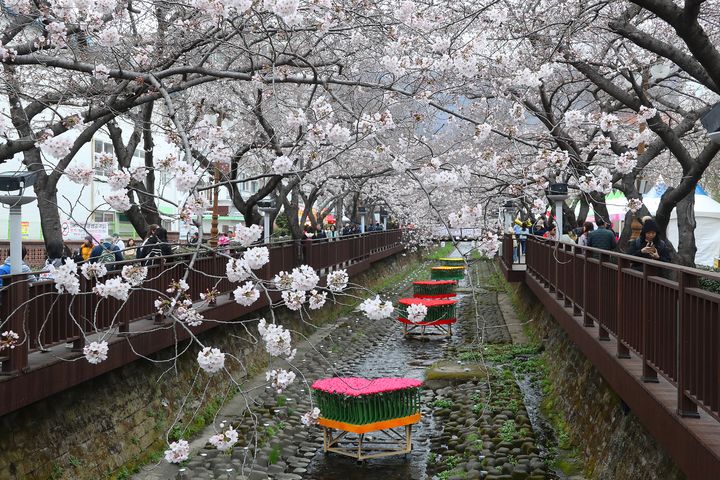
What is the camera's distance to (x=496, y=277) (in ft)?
132

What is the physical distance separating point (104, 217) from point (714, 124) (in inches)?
1492

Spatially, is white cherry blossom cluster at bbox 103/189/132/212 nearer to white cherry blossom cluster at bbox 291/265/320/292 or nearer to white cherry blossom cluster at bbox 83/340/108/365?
white cherry blossom cluster at bbox 83/340/108/365

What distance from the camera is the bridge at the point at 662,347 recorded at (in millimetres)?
4898

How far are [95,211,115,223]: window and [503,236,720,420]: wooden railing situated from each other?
33.3 metres

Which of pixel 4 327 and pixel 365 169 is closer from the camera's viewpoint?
pixel 4 327

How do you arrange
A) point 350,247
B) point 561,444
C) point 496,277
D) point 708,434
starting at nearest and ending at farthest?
point 708,434 → point 561,444 → point 350,247 → point 496,277

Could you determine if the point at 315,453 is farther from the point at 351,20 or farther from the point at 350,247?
the point at 350,247

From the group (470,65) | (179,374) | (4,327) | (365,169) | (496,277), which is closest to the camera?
(4,327)

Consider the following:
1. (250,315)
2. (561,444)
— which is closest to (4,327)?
(561,444)

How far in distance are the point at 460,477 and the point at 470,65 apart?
5071mm

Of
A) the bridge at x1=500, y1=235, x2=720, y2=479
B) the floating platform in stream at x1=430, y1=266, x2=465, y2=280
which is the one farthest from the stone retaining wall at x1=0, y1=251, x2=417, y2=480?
the floating platform in stream at x1=430, y1=266, x2=465, y2=280

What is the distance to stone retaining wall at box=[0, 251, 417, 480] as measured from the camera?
746 centimetres

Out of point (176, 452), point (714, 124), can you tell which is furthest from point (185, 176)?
point (714, 124)

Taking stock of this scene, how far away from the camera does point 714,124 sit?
5961 mm
